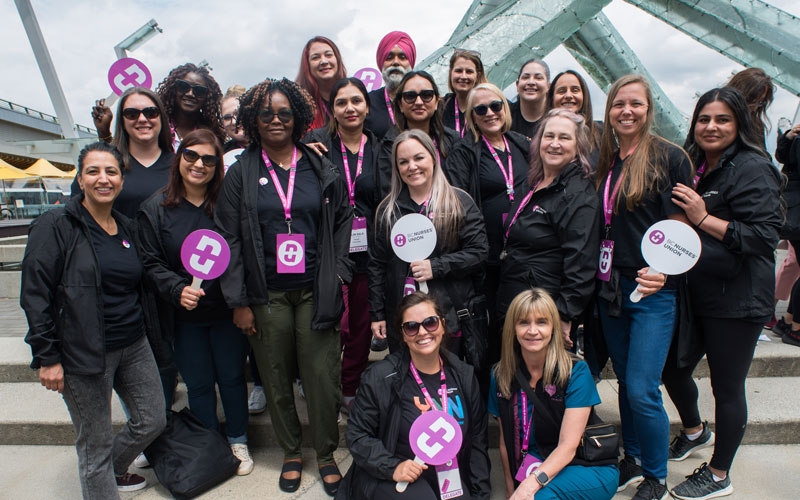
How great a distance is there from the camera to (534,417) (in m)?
2.57

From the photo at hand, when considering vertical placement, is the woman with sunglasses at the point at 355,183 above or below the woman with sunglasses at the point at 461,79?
below

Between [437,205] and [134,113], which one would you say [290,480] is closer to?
[437,205]

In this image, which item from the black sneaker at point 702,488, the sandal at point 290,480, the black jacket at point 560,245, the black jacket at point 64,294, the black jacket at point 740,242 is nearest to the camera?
the black jacket at point 64,294

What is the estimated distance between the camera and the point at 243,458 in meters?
3.16

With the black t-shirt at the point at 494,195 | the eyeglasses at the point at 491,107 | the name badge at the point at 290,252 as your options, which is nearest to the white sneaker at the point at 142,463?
the name badge at the point at 290,252

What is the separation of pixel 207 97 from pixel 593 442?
3410 mm

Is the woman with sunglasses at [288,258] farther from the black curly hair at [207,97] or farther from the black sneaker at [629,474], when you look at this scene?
the black sneaker at [629,474]

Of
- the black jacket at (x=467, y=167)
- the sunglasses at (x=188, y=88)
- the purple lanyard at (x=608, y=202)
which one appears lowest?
the purple lanyard at (x=608, y=202)

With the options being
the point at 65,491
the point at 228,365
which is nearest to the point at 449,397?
the point at 228,365

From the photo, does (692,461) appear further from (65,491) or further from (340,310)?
(65,491)

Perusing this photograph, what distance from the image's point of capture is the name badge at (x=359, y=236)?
332 centimetres

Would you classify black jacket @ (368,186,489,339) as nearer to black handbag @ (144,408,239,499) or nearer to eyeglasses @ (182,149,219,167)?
eyeglasses @ (182,149,219,167)

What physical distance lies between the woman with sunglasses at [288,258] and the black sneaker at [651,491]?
1748 mm

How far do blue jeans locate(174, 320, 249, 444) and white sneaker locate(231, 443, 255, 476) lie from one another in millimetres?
93
